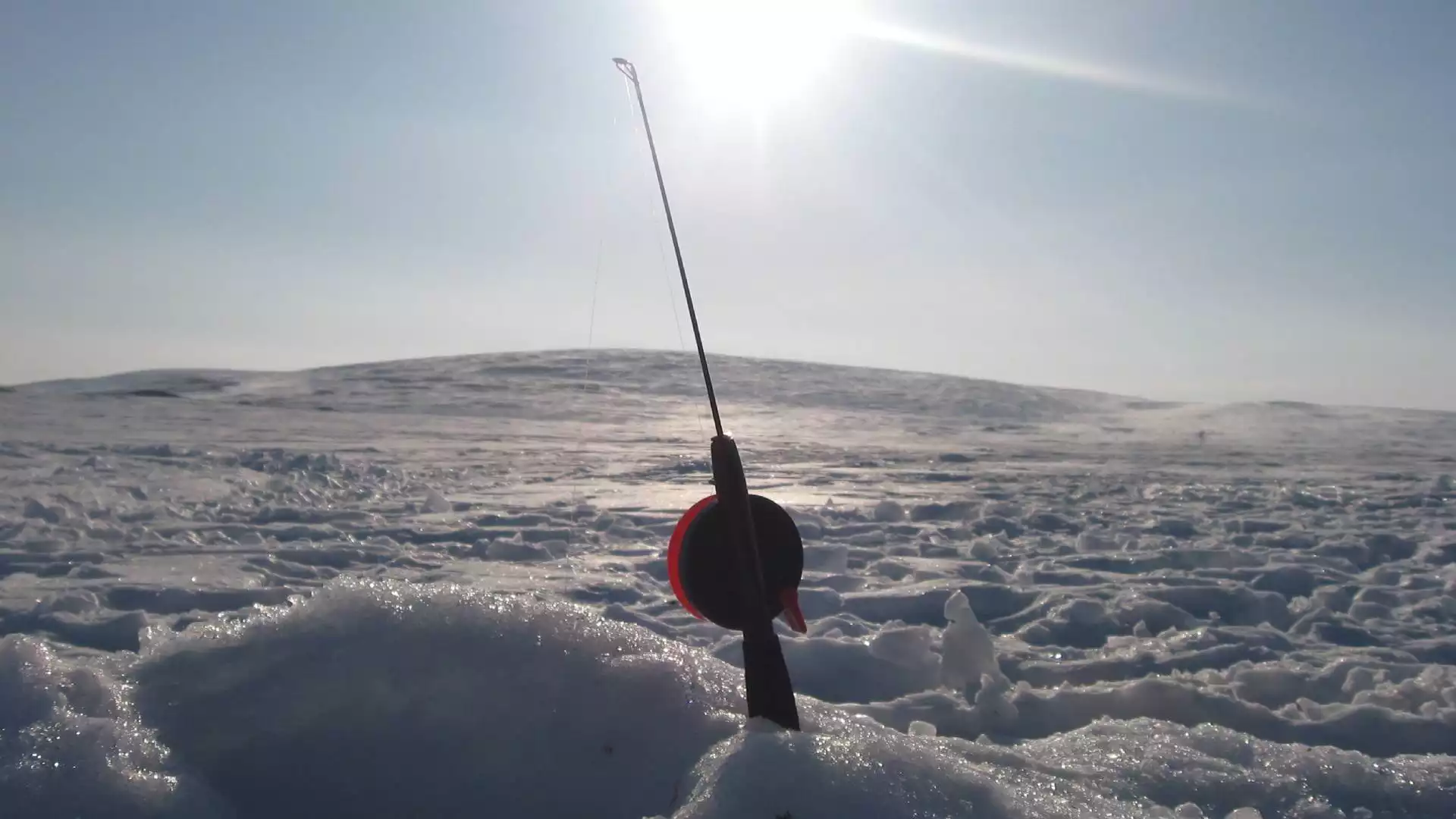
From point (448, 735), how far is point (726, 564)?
57 cm

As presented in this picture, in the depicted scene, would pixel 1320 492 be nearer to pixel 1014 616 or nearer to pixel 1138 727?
pixel 1014 616

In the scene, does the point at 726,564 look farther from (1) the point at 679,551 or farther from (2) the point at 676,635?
(2) the point at 676,635

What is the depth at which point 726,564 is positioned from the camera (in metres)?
1.72

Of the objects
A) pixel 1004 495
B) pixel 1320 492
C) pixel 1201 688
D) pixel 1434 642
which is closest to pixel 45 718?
pixel 1201 688

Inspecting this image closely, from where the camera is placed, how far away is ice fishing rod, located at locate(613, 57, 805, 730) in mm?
1672

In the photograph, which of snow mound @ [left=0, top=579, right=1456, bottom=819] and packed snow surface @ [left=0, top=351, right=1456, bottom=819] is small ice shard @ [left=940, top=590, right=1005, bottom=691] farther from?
snow mound @ [left=0, top=579, right=1456, bottom=819]

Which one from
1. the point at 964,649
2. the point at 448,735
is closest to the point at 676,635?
the point at 964,649

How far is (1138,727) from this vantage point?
8.88 feet

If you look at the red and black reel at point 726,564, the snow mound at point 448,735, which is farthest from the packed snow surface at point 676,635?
the red and black reel at point 726,564

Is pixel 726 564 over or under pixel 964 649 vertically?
over

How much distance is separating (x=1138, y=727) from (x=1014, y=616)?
165 centimetres

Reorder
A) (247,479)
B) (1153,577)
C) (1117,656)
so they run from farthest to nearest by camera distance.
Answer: (247,479), (1153,577), (1117,656)

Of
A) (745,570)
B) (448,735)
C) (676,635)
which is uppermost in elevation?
(745,570)

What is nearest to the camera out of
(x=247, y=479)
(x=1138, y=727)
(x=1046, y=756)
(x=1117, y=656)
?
(x=1046, y=756)
